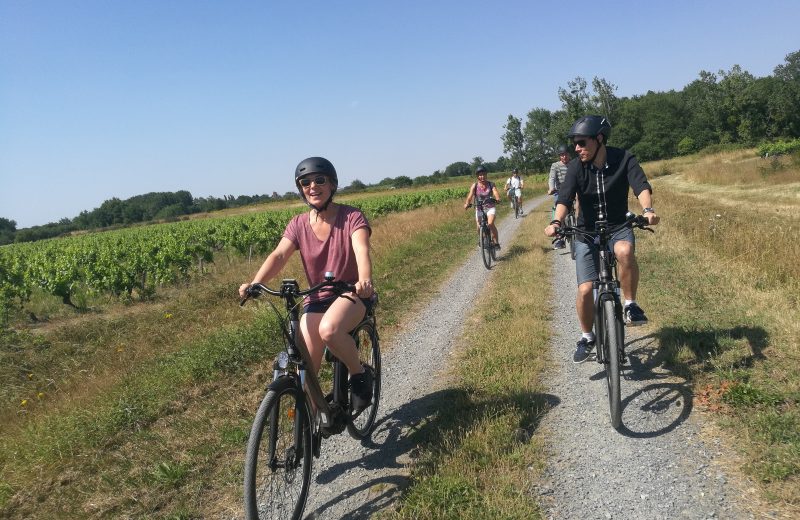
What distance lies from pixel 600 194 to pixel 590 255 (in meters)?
0.54

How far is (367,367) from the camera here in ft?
12.4

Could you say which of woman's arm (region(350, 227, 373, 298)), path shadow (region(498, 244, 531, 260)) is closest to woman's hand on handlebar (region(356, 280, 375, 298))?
woman's arm (region(350, 227, 373, 298))

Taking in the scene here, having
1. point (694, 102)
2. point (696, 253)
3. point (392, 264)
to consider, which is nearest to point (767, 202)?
point (696, 253)

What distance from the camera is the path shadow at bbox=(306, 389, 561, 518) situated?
3250mm

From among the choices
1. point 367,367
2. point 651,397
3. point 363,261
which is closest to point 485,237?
point 651,397

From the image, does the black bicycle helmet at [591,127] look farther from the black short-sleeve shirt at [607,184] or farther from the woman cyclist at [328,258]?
the woman cyclist at [328,258]

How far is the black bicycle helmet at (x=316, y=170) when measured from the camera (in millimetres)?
3439

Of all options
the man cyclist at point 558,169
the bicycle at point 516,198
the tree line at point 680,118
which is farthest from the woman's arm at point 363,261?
the tree line at point 680,118

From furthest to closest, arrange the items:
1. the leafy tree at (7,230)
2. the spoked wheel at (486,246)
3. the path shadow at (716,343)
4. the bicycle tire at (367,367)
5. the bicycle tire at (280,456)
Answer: the leafy tree at (7,230), the spoked wheel at (486,246), the path shadow at (716,343), the bicycle tire at (367,367), the bicycle tire at (280,456)

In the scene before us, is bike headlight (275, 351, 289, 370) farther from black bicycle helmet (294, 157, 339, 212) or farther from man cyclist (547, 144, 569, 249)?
man cyclist (547, 144, 569, 249)

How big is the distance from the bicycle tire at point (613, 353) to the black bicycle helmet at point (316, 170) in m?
2.22

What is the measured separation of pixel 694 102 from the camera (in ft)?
281

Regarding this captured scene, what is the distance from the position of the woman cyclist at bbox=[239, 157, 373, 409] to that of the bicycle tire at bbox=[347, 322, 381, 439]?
0.28 meters

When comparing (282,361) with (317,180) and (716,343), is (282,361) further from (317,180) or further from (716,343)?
(716,343)
